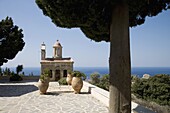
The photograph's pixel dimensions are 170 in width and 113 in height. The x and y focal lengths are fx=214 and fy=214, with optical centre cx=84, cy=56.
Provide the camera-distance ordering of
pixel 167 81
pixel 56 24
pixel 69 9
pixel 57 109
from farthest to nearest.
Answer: pixel 167 81, pixel 57 109, pixel 56 24, pixel 69 9

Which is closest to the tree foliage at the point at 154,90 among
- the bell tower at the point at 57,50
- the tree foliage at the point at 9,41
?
the bell tower at the point at 57,50

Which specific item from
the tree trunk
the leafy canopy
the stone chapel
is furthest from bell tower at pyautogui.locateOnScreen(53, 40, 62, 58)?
the tree trunk

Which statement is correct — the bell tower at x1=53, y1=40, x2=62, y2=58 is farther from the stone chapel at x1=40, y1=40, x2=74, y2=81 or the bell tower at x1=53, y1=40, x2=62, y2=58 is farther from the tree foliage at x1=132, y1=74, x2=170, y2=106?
the tree foliage at x1=132, y1=74, x2=170, y2=106

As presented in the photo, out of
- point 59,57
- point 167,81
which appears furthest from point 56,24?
point 59,57

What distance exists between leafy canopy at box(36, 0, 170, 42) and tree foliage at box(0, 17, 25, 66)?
2715 centimetres

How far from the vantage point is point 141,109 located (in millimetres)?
6379

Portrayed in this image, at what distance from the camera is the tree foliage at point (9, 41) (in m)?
31.0

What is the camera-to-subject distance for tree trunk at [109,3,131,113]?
4750mm

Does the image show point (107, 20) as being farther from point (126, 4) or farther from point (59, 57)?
point (59, 57)

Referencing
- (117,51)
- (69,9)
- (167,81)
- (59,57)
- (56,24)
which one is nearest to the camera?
(117,51)

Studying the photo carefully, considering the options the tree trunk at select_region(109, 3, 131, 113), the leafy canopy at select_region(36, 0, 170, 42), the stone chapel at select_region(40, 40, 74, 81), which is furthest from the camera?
the stone chapel at select_region(40, 40, 74, 81)

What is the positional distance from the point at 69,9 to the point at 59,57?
90.5 ft

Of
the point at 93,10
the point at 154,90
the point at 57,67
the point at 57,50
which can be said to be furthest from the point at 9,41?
the point at 93,10

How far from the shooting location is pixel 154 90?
506 inches
